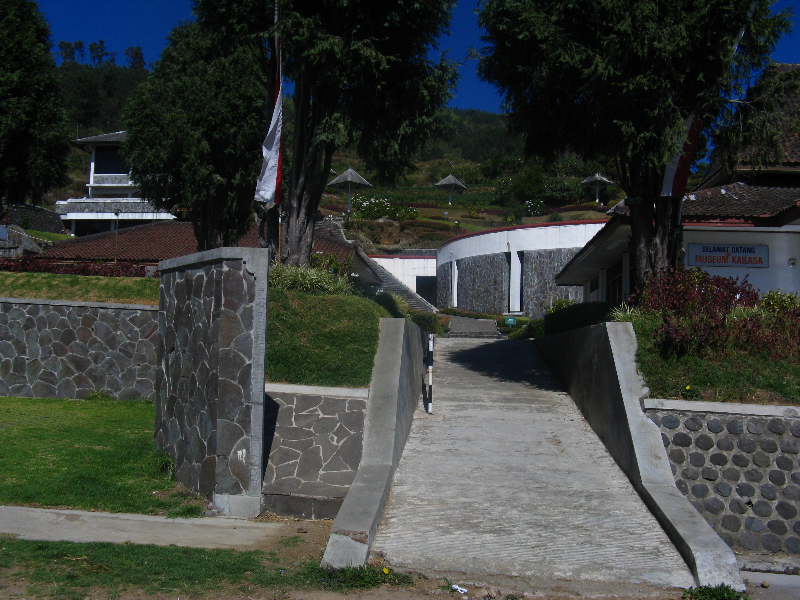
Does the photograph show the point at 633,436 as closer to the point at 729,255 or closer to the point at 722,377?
the point at 722,377

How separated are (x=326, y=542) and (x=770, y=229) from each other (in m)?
13.2

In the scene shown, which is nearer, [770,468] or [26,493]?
[26,493]

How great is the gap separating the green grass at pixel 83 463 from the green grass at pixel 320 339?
2149 mm

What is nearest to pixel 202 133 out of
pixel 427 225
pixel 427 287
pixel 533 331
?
pixel 533 331

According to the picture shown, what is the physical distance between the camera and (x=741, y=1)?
11.2m

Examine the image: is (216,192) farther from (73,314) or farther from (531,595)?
(531,595)

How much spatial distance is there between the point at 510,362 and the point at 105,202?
3938 centimetres

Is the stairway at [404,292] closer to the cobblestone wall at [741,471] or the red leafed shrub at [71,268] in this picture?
the red leafed shrub at [71,268]

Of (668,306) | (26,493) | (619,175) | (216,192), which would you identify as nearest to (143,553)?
(26,493)

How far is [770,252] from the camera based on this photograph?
636 inches

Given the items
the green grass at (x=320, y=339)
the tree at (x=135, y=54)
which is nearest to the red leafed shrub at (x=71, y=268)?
the green grass at (x=320, y=339)

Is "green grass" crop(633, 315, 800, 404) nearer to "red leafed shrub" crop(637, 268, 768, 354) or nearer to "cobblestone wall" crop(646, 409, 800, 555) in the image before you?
"red leafed shrub" crop(637, 268, 768, 354)

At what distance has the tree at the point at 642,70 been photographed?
11.3 metres

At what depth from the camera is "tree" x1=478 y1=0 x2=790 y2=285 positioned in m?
11.3
